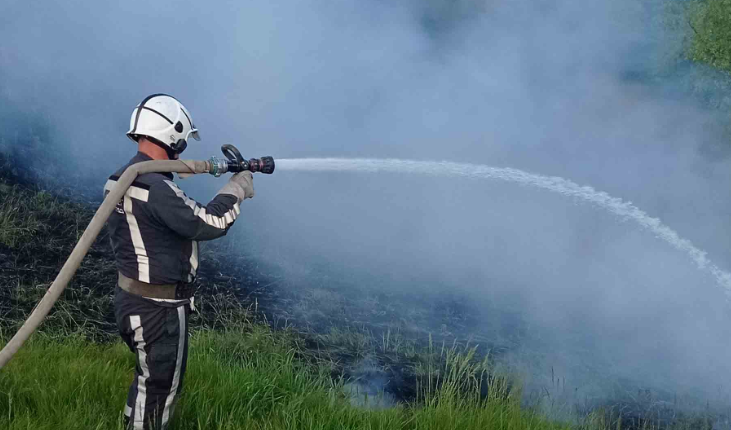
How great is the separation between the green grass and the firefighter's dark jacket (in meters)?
0.67

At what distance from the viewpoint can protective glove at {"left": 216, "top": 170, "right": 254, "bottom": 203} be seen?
3332mm

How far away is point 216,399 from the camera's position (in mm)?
3701

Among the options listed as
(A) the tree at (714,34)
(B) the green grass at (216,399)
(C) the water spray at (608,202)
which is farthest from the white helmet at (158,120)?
(A) the tree at (714,34)

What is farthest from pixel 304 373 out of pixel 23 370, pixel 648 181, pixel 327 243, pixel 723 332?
pixel 648 181

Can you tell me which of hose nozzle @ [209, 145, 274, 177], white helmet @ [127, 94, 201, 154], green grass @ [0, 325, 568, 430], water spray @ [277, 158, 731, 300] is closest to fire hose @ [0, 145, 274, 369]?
hose nozzle @ [209, 145, 274, 177]

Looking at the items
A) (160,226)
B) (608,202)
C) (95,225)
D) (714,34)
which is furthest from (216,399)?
(714,34)

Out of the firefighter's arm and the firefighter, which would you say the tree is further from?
the firefighter's arm

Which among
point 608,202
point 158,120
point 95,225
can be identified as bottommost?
point 95,225

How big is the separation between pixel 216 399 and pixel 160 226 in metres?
0.99

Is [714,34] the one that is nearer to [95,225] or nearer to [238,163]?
[238,163]

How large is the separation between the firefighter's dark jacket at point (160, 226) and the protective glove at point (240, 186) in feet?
0.13

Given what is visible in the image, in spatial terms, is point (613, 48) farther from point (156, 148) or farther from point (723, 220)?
point (156, 148)

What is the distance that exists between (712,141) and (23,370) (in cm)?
836

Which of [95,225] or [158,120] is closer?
[95,225]
